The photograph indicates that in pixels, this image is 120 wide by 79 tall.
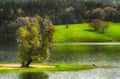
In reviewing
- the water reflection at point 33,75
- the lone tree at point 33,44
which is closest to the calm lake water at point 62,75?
the water reflection at point 33,75

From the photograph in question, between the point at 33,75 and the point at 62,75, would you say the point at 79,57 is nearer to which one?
the point at 62,75

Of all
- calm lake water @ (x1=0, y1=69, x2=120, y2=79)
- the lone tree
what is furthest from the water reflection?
the lone tree

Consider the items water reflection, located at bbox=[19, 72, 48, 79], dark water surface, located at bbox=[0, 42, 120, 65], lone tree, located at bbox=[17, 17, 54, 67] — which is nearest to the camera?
water reflection, located at bbox=[19, 72, 48, 79]

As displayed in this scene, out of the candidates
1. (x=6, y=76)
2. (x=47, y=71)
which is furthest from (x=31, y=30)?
(x=6, y=76)

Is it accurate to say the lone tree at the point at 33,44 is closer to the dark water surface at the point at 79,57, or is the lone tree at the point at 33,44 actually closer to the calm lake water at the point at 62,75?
the calm lake water at the point at 62,75

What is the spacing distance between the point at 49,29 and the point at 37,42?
3.99 metres

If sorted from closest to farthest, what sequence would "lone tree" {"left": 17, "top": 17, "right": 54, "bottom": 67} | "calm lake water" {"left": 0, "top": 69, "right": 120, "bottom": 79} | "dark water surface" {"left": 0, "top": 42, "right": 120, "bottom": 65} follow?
1. "calm lake water" {"left": 0, "top": 69, "right": 120, "bottom": 79}
2. "lone tree" {"left": 17, "top": 17, "right": 54, "bottom": 67}
3. "dark water surface" {"left": 0, "top": 42, "right": 120, "bottom": 65}

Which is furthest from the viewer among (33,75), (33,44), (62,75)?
(33,44)

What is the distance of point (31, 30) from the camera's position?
88.6 m

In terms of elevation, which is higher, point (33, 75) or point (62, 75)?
point (33, 75)

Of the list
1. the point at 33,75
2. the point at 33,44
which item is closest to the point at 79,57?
the point at 33,44

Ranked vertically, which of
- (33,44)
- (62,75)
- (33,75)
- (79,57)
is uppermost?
(33,44)

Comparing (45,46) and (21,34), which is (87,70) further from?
(21,34)

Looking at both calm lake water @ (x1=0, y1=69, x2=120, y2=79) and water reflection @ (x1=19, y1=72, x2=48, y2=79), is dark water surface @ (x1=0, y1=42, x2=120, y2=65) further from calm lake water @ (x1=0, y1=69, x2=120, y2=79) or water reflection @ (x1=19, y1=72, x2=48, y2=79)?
water reflection @ (x1=19, y1=72, x2=48, y2=79)
